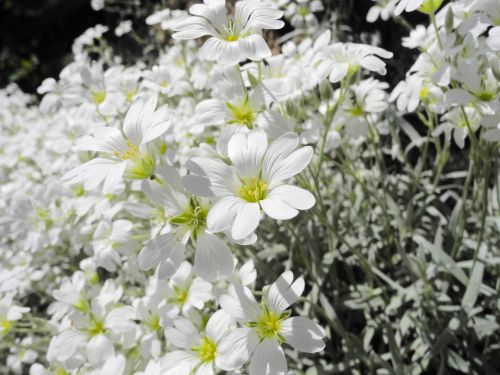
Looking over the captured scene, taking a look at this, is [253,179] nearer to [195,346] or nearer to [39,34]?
[195,346]

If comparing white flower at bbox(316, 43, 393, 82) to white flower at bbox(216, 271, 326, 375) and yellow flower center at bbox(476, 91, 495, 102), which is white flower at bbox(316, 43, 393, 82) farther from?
white flower at bbox(216, 271, 326, 375)

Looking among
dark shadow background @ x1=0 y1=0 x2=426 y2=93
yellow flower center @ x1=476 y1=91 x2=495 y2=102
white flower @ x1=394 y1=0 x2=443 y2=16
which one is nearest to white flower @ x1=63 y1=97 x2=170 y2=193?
white flower @ x1=394 y1=0 x2=443 y2=16

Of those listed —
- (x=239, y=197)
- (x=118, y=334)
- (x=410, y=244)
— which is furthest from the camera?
(x=410, y=244)

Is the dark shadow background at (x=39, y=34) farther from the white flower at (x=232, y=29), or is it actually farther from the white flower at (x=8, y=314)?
the white flower at (x=232, y=29)

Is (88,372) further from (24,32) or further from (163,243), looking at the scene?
(24,32)

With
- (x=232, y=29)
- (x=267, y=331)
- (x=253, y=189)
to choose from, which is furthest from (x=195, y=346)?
(x=232, y=29)

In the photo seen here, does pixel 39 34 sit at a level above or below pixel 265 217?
below

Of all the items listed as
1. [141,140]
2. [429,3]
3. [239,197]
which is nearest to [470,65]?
[429,3]
